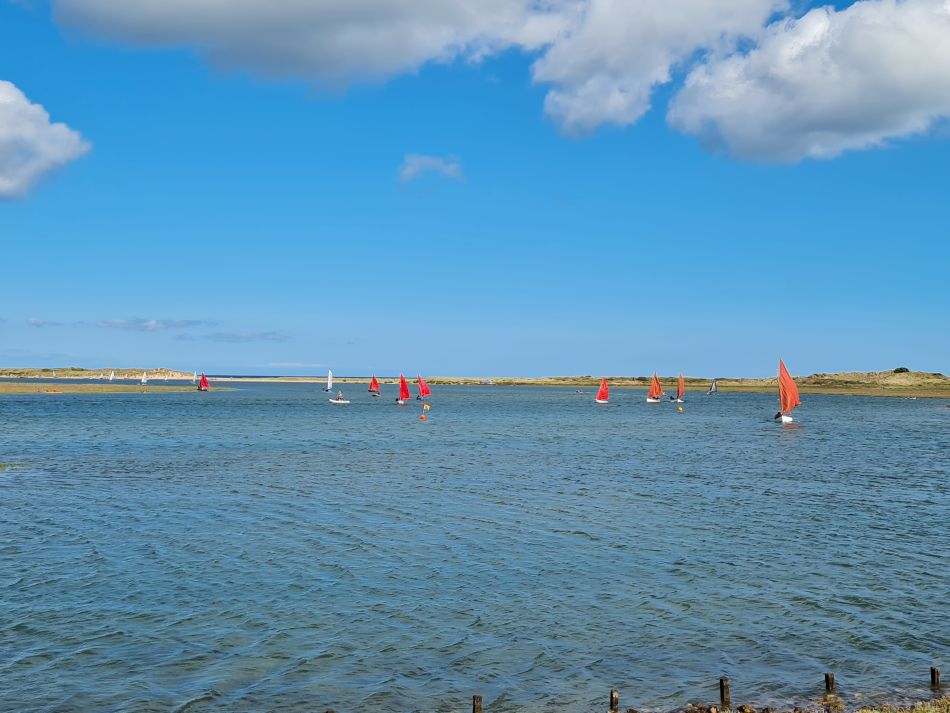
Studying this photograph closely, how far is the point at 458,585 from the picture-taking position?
22938 millimetres

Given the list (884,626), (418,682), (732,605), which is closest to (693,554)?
(732,605)

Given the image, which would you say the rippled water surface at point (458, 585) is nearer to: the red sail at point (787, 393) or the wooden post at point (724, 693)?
the wooden post at point (724, 693)

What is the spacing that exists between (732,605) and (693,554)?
5840 millimetres

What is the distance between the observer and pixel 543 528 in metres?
31.3

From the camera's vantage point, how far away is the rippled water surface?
627 inches

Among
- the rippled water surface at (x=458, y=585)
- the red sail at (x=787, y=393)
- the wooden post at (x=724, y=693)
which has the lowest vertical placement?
the rippled water surface at (x=458, y=585)

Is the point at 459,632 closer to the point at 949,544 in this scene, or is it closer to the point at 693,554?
the point at 693,554

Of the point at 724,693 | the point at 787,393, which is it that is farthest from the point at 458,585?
the point at 787,393

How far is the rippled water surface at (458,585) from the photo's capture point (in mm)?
15930

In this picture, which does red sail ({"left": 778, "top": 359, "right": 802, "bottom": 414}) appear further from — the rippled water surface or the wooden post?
the wooden post

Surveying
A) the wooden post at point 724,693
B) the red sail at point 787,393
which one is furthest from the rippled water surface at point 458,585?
the red sail at point 787,393

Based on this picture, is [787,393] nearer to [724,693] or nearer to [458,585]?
[458,585]

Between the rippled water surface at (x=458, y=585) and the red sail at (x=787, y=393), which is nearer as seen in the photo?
the rippled water surface at (x=458, y=585)


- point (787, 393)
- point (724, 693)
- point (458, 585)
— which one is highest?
point (787, 393)
